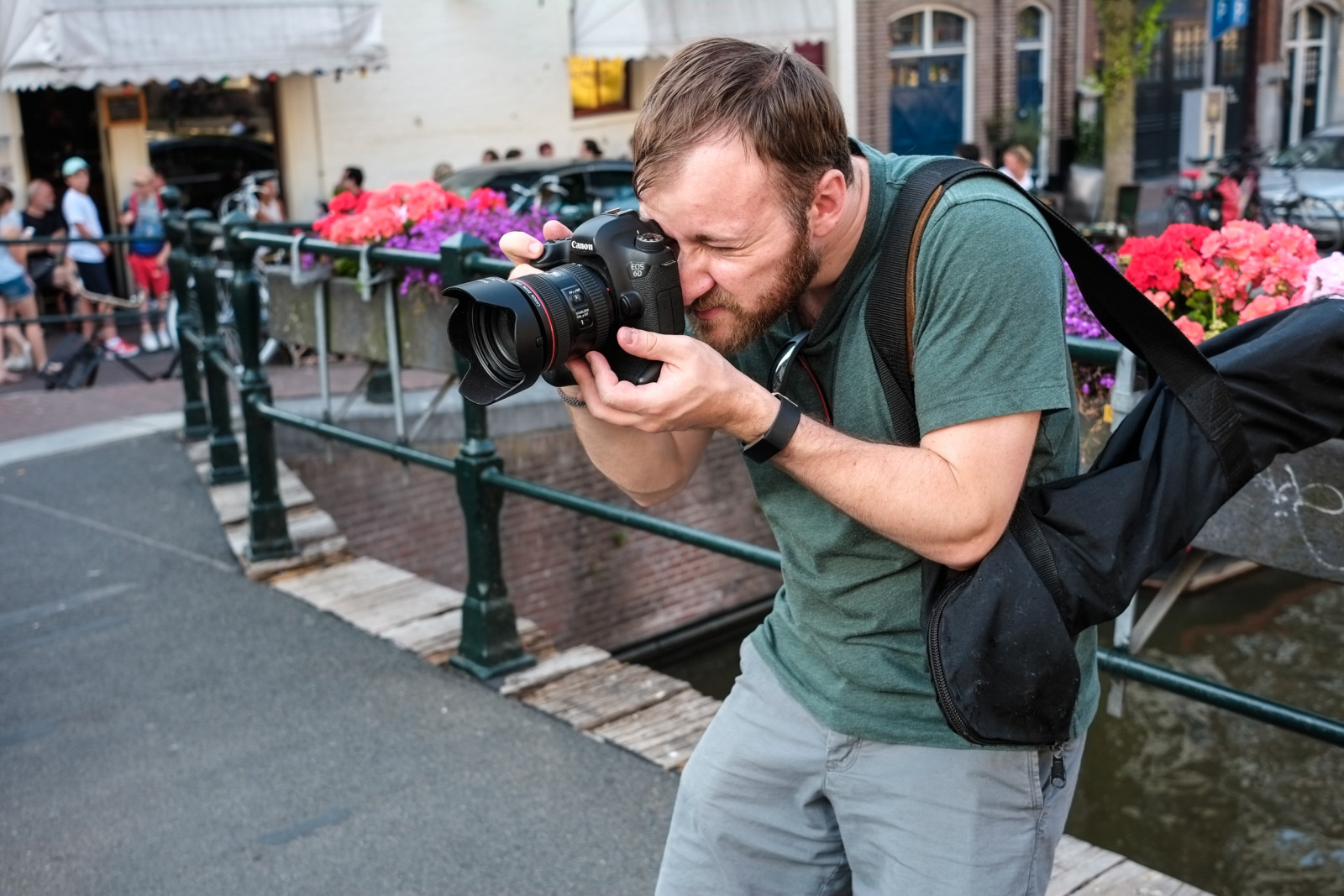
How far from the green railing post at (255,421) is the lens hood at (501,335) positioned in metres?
3.57

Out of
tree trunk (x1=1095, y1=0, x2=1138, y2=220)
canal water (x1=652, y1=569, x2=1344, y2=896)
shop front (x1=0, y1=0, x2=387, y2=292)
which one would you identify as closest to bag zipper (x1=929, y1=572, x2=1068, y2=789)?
canal water (x1=652, y1=569, x2=1344, y2=896)

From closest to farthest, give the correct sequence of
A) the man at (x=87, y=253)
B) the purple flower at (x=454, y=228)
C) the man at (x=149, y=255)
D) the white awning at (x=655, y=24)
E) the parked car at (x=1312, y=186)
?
the purple flower at (x=454, y=228) < the man at (x=87, y=253) < the man at (x=149, y=255) < the parked car at (x=1312, y=186) < the white awning at (x=655, y=24)

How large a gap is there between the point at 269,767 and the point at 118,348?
344 inches

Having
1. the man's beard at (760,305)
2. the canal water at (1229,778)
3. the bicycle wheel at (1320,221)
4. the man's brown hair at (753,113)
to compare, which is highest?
the man's brown hair at (753,113)

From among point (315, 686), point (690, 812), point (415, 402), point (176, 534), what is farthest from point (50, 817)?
point (415, 402)

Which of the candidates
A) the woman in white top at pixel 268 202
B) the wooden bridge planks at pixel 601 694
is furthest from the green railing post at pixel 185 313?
the woman in white top at pixel 268 202

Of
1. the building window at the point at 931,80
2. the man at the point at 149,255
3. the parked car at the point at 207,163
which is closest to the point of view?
the man at the point at 149,255

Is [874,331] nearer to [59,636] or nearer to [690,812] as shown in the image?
[690,812]

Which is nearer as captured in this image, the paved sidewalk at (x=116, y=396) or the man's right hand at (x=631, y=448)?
the man's right hand at (x=631, y=448)

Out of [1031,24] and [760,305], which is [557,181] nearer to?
[760,305]

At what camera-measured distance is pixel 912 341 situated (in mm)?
1740

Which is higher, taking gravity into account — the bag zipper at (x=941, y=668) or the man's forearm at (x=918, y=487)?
the man's forearm at (x=918, y=487)

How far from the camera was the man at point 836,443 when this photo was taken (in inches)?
66.0

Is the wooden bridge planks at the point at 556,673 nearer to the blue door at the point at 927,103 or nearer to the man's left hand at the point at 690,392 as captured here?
the man's left hand at the point at 690,392
